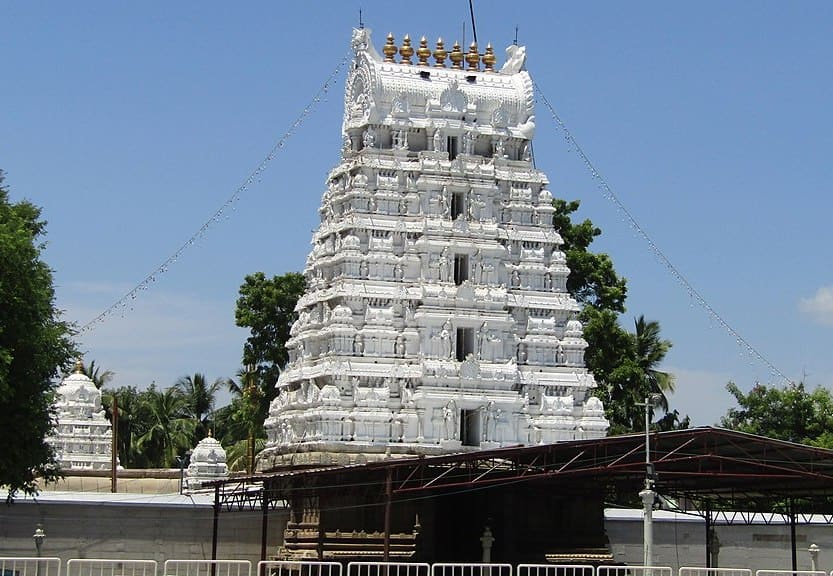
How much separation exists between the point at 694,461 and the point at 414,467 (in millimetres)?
8276

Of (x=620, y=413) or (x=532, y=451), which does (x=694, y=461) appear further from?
(x=620, y=413)

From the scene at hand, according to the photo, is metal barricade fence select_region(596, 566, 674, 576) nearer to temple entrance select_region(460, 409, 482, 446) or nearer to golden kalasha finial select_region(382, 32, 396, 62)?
temple entrance select_region(460, 409, 482, 446)

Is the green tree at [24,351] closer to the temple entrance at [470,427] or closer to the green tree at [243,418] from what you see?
the temple entrance at [470,427]

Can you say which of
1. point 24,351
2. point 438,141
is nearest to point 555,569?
point 24,351

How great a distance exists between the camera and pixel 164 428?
323ft

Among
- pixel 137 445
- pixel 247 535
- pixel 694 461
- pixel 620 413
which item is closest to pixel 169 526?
pixel 247 535

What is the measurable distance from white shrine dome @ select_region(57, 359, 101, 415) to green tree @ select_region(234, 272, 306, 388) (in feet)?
32.1

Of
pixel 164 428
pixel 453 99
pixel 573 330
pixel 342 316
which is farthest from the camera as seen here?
pixel 164 428

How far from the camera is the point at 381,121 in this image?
57.0 meters

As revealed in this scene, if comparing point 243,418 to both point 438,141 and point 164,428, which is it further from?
point 438,141

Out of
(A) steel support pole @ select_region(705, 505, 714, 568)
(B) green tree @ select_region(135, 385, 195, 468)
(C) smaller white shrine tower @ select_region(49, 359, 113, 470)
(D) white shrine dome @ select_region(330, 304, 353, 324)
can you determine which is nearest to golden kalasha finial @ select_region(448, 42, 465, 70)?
(D) white shrine dome @ select_region(330, 304, 353, 324)

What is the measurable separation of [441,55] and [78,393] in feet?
96.9

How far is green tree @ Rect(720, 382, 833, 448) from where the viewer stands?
238 feet

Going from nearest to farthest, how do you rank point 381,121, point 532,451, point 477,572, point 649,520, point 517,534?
1. point 649,520
2. point 532,451
3. point 477,572
4. point 517,534
5. point 381,121
